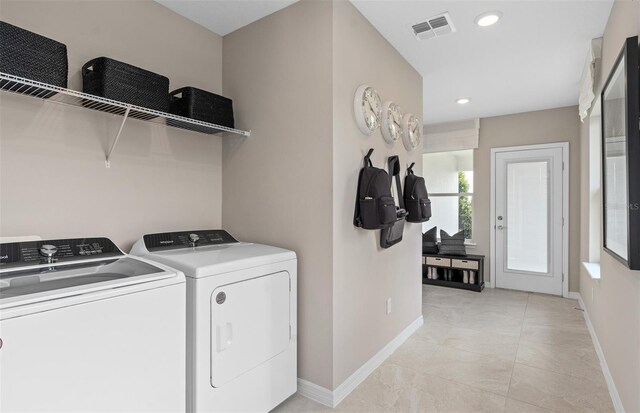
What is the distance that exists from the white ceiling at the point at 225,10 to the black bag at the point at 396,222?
135 centimetres

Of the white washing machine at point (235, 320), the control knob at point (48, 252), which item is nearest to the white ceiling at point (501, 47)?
the white washing machine at point (235, 320)

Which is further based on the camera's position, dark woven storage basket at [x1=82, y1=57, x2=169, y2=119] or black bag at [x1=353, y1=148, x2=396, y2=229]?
black bag at [x1=353, y1=148, x2=396, y2=229]

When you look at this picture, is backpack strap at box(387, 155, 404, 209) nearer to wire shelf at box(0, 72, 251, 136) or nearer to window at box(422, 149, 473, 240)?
wire shelf at box(0, 72, 251, 136)

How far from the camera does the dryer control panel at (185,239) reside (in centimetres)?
200

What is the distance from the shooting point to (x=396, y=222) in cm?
253

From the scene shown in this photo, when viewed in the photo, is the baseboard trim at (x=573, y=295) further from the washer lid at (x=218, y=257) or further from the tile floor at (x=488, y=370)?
the washer lid at (x=218, y=257)

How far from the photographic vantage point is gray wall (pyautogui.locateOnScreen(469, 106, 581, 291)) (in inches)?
171

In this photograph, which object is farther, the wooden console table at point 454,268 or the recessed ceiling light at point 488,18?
the wooden console table at point 454,268

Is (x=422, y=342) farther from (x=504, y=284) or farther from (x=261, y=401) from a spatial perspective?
(x=504, y=284)

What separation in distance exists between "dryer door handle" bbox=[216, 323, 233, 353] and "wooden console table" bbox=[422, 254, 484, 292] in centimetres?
383

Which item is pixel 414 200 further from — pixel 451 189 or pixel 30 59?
pixel 451 189

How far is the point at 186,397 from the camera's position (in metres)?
1.62

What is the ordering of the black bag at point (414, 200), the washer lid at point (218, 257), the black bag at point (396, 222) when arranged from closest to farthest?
1. the washer lid at point (218, 257)
2. the black bag at point (396, 222)
3. the black bag at point (414, 200)

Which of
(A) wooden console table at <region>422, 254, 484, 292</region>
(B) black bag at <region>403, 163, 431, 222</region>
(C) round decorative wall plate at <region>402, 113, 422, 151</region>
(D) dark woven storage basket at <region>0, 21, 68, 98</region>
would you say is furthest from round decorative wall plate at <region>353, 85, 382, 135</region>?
(A) wooden console table at <region>422, 254, 484, 292</region>
